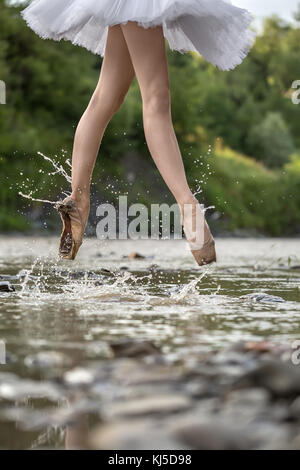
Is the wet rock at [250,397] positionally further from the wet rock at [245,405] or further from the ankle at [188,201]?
the ankle at [188,201]

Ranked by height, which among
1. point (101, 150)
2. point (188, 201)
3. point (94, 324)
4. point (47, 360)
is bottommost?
point (47, 360)

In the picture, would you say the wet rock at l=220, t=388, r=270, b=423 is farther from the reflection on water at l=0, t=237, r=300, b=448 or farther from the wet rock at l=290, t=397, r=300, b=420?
the reflection on water at l=0, t=237, r=300, b=448

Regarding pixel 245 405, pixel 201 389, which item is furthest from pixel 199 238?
pixel 245 405

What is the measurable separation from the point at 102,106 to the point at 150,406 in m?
2.66

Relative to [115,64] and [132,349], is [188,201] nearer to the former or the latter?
[115,64]

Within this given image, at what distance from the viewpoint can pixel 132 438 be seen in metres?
1.69

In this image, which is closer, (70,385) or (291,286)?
(70,385)

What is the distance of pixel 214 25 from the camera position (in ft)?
14.2

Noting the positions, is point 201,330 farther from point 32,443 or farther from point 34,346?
point 32,443

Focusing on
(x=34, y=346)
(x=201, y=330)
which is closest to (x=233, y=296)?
(x=201, y=330)

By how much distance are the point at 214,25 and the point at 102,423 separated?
295 cm
